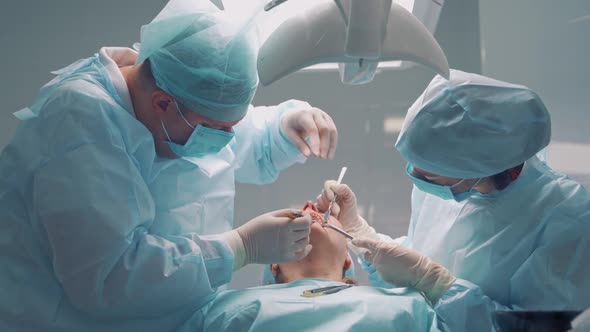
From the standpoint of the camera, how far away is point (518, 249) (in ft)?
5.22

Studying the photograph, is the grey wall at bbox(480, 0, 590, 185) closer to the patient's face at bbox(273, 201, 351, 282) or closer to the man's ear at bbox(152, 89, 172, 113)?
the patient's face at bbox(273, 201, 351, 282)

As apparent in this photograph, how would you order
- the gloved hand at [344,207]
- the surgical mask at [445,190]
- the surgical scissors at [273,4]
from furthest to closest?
the gloved hand at [344,207] → the surgical mask at [445,190] → the surgical scissors at [273,4]

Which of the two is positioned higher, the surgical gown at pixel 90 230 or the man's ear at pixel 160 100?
the man's ear at pixel 160 100

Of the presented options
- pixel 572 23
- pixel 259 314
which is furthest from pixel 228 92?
pixel 572 23

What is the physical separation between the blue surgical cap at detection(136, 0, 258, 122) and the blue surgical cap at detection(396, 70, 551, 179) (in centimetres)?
57

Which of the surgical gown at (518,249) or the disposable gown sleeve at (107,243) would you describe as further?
the surgical gown at (518,249)

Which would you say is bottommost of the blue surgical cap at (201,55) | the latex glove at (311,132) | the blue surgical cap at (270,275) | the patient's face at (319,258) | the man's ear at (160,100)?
the blue surgical cap at (270,275)

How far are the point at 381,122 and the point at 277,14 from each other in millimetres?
1137

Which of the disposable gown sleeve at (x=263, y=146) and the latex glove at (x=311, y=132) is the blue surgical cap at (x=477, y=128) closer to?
the latex glove at (x=311, y=132)

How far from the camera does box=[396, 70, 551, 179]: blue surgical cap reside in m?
1.59

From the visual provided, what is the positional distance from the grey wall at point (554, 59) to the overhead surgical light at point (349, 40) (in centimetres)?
85

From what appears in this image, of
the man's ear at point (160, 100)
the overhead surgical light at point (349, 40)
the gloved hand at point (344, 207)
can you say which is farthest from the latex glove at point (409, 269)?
the man's ear at point (160, 100)

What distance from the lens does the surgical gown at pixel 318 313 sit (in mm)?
1479

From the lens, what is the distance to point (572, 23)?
1877mm
